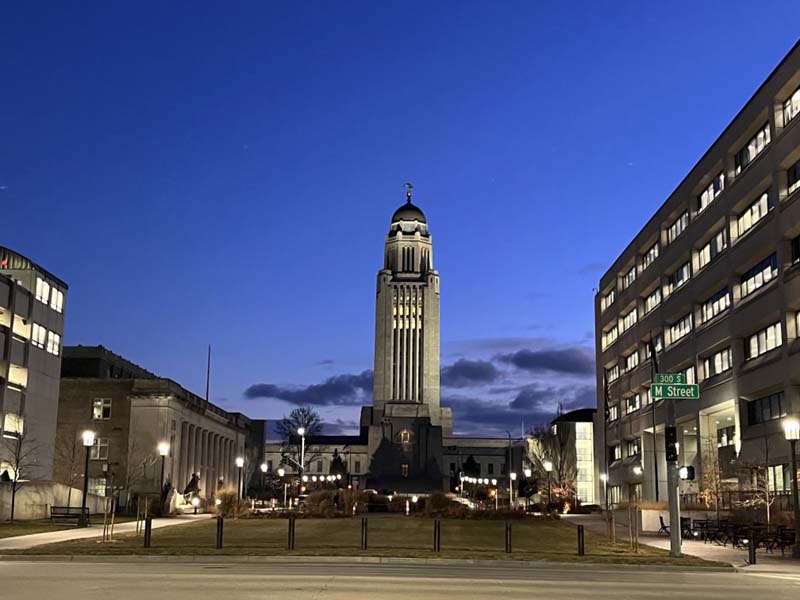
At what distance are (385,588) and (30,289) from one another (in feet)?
213

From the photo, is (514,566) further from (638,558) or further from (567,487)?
(567,487)

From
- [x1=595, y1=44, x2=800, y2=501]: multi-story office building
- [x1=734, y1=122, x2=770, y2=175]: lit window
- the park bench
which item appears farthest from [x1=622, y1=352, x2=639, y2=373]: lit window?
the park bench

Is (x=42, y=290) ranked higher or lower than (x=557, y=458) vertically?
higher

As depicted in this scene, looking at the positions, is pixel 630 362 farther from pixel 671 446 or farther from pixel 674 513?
pixel 671 446

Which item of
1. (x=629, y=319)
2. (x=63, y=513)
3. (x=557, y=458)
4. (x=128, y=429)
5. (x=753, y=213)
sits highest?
(x=753, y=213)

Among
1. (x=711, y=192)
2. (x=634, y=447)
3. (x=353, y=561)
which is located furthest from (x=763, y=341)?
(x=353, y=561)

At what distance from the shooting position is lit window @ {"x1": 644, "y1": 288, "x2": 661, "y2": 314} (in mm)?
82188

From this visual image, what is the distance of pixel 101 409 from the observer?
275ft

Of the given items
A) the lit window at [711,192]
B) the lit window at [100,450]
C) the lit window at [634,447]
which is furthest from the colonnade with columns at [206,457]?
the lit window at [711,192]

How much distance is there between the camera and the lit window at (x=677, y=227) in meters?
72.8

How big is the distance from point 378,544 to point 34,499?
31512 millimetres

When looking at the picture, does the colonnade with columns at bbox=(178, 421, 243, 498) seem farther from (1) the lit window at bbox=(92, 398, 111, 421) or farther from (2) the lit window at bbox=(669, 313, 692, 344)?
(2) the lit window at bbox=(669, 313, 692, 344)

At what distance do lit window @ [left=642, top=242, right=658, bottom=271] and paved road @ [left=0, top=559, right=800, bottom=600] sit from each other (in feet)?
195

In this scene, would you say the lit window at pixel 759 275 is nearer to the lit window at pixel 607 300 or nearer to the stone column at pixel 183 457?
the lit window at pixel 607 300
